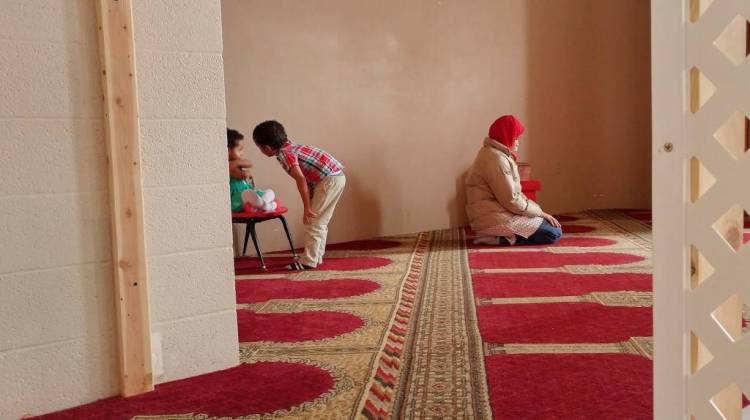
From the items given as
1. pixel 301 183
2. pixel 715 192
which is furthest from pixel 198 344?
pixel 301 183

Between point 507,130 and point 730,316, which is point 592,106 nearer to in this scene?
point 507,130

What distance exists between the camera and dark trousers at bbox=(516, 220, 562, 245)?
5.24 m

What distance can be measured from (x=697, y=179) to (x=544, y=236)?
4.14 m

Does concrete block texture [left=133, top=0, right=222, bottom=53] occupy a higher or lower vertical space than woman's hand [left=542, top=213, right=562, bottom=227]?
higher

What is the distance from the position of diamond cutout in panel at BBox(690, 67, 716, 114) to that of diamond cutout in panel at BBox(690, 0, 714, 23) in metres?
0.08

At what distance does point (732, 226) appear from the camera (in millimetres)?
1214

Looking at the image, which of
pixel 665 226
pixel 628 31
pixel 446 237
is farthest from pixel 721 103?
pixel 628 31

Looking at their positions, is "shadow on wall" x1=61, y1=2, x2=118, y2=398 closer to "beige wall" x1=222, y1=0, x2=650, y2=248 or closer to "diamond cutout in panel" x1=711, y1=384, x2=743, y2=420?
"diamond cutout in panel" x1=711, y1=384, x2=743, y2=420

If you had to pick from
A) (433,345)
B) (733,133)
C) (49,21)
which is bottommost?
(433,345)

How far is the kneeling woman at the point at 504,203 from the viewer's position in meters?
5.15

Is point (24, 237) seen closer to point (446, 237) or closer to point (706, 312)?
point (706, 312)

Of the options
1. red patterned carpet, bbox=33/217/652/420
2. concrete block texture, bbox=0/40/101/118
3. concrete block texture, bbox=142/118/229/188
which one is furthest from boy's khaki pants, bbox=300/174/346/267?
concrete block texture, bbox=0/40/101/118

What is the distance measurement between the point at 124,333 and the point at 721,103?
168 centimetres

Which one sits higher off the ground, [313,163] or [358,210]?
[313,163]
